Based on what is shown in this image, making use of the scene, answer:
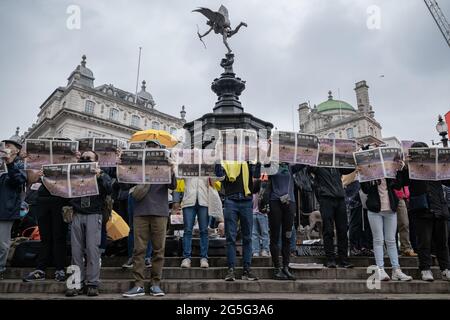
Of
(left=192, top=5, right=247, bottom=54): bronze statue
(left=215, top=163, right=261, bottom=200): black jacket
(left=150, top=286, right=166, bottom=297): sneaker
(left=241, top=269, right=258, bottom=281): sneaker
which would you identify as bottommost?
(left=150, top=286, right=166, bottom=297): sneaker

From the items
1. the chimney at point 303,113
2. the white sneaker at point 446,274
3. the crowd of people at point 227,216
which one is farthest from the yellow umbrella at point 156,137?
the chimney at point 303,113

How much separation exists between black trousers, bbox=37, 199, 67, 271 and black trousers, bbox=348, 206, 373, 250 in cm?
586

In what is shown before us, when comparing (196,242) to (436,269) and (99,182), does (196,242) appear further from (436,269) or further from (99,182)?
(436,269)

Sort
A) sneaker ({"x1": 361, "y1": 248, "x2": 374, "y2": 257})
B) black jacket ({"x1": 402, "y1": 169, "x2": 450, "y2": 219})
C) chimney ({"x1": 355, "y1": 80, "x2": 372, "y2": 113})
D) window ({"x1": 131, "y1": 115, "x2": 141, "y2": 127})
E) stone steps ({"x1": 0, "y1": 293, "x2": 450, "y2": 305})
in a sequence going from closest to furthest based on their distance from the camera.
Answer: stone steps ({"x1": 0, "y1": 293, "x2": 450, "y2": 305}) < black jacket ({"x1": 402, "y1": 169, "x2": 450, "y2": 219}) < sneaker ({"x1": 361, "y1": 248, "x2": 374, "y2": 257}) < window ({"x1": 131, "y1": 115, "x2": 141, "y2": 127}) < chimney ({"x1": 355, "y1": 80, "x2": 372, "y2": 113})

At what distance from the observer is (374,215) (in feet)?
18.5

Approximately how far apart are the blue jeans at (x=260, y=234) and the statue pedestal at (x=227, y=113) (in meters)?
3.75

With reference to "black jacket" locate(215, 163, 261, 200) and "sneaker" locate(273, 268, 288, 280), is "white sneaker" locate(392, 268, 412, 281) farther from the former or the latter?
"black jacket" locate(215, 163, 261, 200)

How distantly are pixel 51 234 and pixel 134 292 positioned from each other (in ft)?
7.03

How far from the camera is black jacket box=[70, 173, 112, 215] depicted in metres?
4.91

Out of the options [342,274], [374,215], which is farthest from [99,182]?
[374,215]

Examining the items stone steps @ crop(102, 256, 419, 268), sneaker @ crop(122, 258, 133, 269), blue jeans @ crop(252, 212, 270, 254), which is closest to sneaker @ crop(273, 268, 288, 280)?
stone steps @ crop(102, 256, 419, 268)

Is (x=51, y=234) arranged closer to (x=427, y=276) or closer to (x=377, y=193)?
(x=377, y=193)

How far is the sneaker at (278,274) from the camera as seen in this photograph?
5154 millimetres

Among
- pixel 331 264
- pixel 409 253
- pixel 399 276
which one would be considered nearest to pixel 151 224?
pixel 331 264
